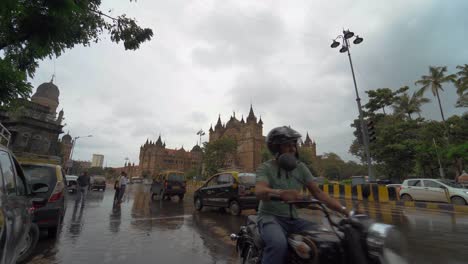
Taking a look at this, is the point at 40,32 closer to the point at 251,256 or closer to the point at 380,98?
the point at 251,256

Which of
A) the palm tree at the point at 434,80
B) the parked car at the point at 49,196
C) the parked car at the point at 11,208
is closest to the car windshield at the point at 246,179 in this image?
the parked car at the point at 49,196

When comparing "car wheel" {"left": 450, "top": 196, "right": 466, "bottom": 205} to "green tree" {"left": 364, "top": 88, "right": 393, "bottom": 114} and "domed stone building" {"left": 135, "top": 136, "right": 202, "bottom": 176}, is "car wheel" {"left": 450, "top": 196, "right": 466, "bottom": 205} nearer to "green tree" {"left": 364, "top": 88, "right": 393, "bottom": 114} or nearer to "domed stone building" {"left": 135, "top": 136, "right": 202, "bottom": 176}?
"green tree" {"left": 364, "top": 88, "right": 393, "bottom": 114}

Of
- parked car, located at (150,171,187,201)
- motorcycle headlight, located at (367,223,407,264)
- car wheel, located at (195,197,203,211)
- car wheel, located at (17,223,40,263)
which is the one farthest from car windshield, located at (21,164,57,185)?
parked car, located at (150,171,187,201)

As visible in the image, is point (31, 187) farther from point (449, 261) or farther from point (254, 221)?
point (449, 261)

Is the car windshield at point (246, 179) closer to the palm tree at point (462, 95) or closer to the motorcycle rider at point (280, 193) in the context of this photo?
the motorcycle rider at point (280, 193)

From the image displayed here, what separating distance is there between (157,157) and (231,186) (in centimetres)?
10916

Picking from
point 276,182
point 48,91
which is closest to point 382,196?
point 276,182

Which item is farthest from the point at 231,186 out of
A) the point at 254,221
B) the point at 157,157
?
the point at 157,157

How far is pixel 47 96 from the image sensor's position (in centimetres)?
4906

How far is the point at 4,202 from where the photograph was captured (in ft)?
8.13

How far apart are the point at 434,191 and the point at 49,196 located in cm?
1805

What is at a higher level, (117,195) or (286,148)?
(286,148)

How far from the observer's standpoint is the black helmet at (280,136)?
7.96ft

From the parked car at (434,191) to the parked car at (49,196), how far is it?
17798 millimetres
